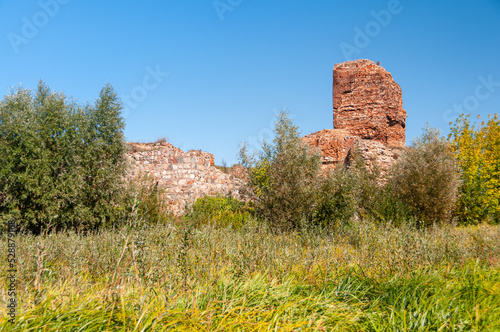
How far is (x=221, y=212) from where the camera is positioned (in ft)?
39.5

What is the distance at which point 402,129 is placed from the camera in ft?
74.4

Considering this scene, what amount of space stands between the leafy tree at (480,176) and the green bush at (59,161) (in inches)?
625

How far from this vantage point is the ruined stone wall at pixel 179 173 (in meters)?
15.2

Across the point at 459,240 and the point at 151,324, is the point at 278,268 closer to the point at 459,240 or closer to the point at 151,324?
the point at 151,324

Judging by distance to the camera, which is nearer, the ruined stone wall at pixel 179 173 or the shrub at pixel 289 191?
the shrub at pixel 289 191

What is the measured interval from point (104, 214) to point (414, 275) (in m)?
9.72

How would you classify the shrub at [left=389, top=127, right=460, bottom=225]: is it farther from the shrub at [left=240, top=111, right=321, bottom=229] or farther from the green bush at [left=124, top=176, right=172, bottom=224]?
the green bush at [left=124, top=176, right=172, bottom=224]

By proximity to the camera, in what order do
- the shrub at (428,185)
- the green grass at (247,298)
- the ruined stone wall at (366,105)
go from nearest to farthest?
the green grass at (247,298), the shrub at (428,185), the ruined stone wall at (366,105)

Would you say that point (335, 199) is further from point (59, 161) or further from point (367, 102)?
point (367, 102)

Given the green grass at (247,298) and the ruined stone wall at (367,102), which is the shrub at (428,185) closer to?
the ruined stone wall at (367,102)

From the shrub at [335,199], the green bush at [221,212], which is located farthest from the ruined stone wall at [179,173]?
the shrub at [335,199]

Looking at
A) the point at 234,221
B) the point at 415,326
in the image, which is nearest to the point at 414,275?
the point at 415,326

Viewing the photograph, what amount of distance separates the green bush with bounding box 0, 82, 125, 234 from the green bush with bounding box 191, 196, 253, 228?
9.54ft

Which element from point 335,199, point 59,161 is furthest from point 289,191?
point 59,161
